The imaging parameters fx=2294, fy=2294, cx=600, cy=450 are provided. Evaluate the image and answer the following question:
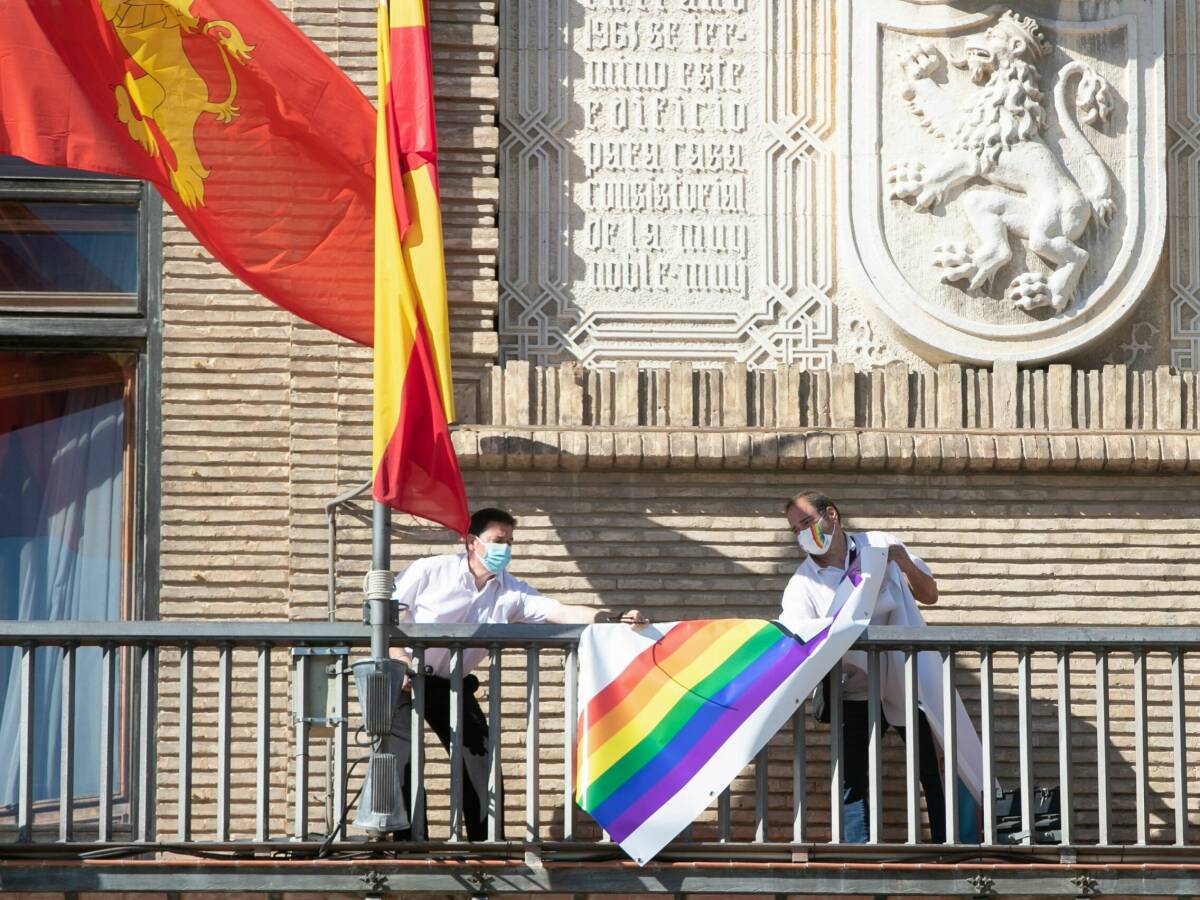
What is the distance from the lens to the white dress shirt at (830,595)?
886 cm

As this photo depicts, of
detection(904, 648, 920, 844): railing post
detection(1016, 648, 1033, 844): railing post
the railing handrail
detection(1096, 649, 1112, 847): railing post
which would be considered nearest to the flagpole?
the railing handrail

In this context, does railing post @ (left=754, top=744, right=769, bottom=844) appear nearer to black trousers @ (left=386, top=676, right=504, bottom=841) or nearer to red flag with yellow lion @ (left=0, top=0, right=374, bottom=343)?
black trousers @ (left=386, top=676, right=504, bottom=841)

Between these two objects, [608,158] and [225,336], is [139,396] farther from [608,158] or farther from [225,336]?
[608,158]

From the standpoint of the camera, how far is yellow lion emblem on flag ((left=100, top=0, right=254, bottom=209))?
887 centimetres

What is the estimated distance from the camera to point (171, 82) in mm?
8930

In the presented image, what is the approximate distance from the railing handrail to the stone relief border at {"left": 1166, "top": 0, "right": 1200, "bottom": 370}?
2381 mm

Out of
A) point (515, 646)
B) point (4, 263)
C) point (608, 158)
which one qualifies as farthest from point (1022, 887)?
point (4, 263)

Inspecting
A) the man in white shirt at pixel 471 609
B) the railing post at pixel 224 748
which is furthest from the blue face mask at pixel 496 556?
the railing post at pixel 224 748

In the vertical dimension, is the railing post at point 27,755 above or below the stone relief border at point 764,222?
below

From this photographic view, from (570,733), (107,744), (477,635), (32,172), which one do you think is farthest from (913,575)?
(32,172)

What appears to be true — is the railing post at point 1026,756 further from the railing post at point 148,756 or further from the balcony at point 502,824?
the railing post at point 148,756

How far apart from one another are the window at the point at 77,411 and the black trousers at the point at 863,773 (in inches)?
123

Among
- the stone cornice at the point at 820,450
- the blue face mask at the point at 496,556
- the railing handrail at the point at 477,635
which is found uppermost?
the stone cornice at the point at 820,450

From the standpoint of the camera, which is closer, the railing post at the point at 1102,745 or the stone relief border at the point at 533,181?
the railing post at the point at 1102,745
